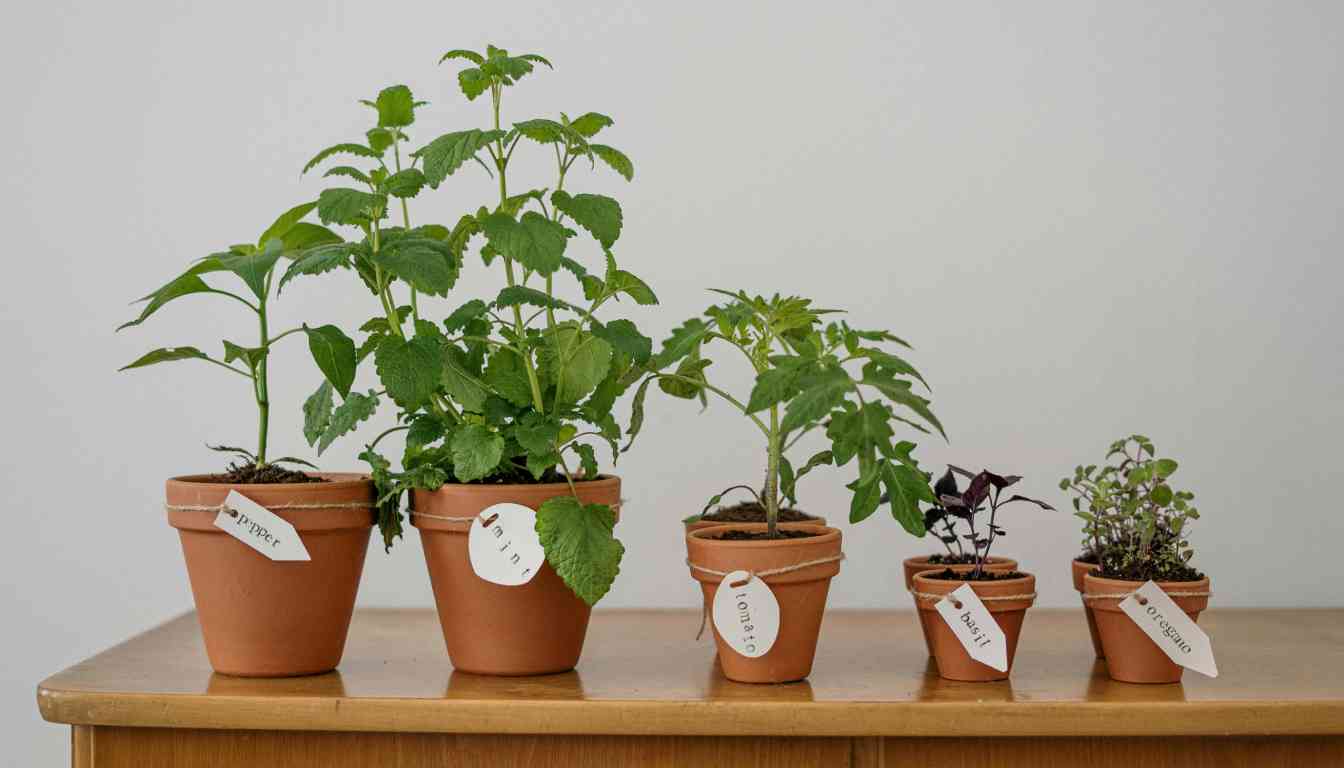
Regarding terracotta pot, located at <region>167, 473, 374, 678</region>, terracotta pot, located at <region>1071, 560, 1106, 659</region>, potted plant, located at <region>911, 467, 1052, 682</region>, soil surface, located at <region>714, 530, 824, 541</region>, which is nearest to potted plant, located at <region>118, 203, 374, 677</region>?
terracotta pot, located at <region>167, 473, 374, 678</region>

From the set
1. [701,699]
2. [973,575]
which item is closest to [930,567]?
[973,575]

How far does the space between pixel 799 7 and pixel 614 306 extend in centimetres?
49

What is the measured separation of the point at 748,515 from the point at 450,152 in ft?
1.64

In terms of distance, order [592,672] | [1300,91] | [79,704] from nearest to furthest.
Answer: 1. [79,704]
2. [592,672]
3. [1300,91]

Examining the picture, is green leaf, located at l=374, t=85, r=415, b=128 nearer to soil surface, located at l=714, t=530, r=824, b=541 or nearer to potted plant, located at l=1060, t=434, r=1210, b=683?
soil surface, located at l=714, t=530, r=824, b=541

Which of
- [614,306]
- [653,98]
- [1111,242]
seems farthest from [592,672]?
[1111,242]

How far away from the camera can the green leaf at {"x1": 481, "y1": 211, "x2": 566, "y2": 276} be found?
A: 1085mm

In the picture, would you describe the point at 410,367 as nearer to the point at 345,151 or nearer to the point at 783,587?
the point at 345,151

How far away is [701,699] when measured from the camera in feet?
3.54

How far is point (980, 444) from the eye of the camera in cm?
172

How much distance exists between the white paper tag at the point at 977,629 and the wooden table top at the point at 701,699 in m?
0.03

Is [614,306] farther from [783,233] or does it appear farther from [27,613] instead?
[27,613]

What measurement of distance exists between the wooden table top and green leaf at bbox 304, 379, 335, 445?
237 millimetres

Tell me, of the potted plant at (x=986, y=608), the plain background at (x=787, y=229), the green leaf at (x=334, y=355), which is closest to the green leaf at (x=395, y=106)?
the green leaf at (x=334, y=355)
